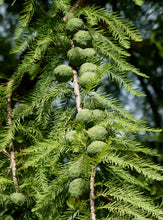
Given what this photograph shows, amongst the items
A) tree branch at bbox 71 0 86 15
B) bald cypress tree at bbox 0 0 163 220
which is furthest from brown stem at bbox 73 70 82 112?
tree branch at bbox 71 0 86 15

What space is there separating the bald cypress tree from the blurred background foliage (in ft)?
1.15

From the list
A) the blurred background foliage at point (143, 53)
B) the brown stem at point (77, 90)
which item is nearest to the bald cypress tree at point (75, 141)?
the brown stem at point (77, 90)

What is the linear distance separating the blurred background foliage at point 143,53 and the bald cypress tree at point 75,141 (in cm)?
35

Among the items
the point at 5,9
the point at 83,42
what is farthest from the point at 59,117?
the point at 5,9

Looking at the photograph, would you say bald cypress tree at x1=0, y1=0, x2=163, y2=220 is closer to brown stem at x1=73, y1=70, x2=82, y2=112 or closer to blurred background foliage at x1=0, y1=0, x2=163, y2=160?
brown stem at x1=73, y1=70, x2=82, y2=112

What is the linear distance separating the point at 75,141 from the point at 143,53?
1410 millimetres

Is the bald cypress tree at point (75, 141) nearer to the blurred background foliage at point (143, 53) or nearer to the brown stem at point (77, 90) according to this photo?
the brown stem at point (77, 90)

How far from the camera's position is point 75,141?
0.64 meters

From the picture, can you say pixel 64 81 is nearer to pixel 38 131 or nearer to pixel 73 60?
pixel 73 60

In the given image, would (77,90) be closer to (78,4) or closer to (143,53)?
(78,4)

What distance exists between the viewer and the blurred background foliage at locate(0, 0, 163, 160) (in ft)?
5.16

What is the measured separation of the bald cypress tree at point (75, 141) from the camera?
635 millimetres

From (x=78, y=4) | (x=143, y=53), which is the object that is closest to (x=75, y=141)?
(x=78, y=4)

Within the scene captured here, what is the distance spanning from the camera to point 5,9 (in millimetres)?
1635
